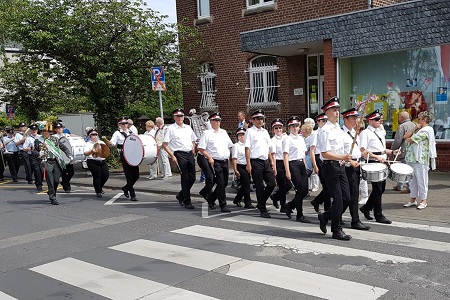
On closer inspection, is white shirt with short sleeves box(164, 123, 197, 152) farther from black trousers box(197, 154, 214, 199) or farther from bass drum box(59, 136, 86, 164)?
bass drum box(59, 136, 86, 164)

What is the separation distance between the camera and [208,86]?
20.0 m

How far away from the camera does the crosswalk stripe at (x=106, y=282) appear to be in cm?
508

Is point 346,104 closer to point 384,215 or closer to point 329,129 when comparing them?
point 384,215

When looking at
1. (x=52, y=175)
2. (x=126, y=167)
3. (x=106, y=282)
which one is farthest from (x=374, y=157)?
(x=52, y=175)

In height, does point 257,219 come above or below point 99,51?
below

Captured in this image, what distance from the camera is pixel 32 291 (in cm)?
540

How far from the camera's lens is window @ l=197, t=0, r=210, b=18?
770 inches

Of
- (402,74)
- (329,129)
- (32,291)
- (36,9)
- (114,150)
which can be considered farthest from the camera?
(114,150)

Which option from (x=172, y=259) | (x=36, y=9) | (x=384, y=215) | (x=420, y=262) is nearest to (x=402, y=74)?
(x=384, y=215)

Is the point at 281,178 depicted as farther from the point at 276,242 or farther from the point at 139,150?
the point at 139,150

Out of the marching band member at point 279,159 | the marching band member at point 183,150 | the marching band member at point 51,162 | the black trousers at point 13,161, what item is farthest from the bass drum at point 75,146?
the marching band member at point 279,159

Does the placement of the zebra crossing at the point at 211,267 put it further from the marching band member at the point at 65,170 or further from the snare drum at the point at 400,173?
the marching band member at the point at 65,170

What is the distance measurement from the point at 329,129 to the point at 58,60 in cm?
1399

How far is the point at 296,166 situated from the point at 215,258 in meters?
2.76
